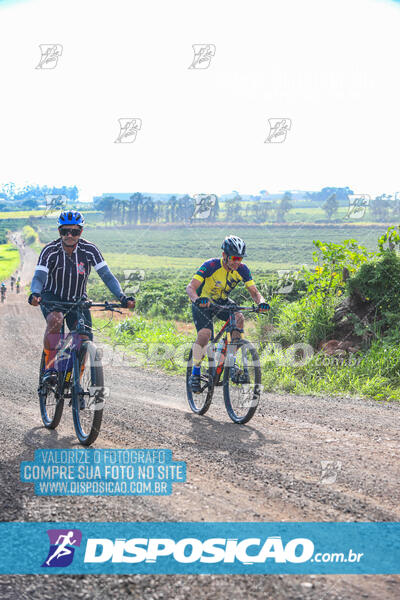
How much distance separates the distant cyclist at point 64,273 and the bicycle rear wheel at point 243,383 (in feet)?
5.55

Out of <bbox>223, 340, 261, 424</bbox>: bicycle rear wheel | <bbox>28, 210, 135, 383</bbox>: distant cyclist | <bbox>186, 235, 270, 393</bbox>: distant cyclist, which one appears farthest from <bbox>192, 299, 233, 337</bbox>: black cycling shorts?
<bbox>28, 210, 135, 383</bbox>: distant cyclist

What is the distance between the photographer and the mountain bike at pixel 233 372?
6480mm

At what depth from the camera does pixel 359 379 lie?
9039 mm

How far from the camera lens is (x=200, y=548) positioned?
3391 millimetres

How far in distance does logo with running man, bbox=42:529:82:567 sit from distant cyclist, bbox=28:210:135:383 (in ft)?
8.23

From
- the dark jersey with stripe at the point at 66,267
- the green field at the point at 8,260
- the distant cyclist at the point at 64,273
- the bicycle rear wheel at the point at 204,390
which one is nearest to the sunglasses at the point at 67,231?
the distant cyclist at the point at 64,273

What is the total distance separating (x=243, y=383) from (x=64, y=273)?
2.61 meters

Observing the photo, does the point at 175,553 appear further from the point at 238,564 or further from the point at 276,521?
the point at 276,521

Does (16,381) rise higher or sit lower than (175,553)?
lower

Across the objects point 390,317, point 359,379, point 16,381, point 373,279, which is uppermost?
point 373,279

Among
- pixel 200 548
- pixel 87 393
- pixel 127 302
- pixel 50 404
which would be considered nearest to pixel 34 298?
pixel 127 302

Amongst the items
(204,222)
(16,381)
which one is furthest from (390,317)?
(204,222)

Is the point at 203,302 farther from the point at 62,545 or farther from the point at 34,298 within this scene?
the point at 62,545

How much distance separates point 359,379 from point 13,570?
7.09 metres
